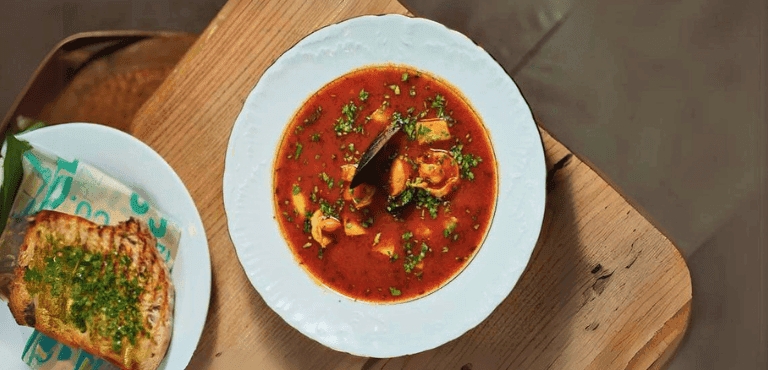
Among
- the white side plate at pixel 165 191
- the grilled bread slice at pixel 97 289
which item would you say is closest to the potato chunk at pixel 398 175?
the white side plate at pixel 165 191

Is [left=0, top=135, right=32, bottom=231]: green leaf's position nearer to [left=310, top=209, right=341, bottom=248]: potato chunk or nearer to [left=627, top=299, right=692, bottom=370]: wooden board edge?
[left=310, top=209, right=341, bottom=248]: potato chunk

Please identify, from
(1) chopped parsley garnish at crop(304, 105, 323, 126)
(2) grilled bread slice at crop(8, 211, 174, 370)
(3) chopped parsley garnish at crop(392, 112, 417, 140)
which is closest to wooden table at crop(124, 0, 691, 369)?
(2) grilled bread slice at crop(8, 211, 174, 370)

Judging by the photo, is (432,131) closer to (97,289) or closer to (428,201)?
(428,201)

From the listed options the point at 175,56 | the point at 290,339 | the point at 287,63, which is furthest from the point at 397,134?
the point at 175,56

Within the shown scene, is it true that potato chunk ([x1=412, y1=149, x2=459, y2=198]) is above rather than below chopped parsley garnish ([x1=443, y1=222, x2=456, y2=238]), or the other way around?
above

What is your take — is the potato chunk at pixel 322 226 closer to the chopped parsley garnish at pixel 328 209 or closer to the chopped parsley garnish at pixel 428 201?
the chopped parsley garnish at pixel 328 209
